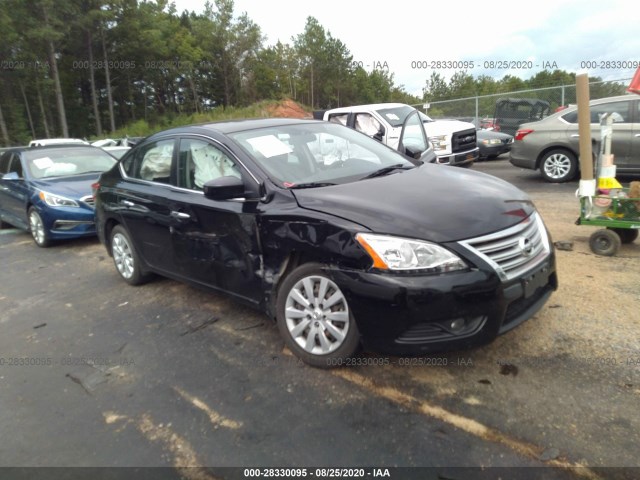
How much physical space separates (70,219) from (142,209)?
11.0ft

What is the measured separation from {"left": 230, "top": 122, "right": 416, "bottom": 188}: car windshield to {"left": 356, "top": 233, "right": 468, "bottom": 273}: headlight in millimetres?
844

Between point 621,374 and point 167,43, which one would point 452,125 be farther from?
point 167,43

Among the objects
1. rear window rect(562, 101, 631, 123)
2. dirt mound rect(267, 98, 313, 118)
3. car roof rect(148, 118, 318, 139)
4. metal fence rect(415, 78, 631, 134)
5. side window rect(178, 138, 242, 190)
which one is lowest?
side window rect(178, 138, 242, 190)

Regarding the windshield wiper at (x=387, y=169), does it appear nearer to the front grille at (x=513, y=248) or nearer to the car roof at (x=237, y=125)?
the car roof at (x=237, y=125)

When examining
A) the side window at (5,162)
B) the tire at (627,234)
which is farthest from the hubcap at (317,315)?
the side window at (5,162)

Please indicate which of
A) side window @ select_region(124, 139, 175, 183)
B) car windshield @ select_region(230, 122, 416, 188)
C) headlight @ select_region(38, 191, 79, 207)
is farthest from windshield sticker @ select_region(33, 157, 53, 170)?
car windshield @ select_region(230, 122, 416, 188)

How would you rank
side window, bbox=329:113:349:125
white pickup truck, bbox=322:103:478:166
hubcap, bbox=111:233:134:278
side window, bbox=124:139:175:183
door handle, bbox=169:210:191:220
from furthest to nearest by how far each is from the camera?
side window, bbox=329:113:349:125 → white pickup truck, bbox=322:103:478:166 → hubcap, bbox=111:233:134:278 → side window, bbox=124:139:175:183 → door handle, bbox=169:210:191:220

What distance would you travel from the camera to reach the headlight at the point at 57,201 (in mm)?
6988

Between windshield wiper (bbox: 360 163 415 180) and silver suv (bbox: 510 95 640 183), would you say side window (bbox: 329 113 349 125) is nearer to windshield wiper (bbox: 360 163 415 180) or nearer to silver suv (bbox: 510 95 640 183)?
silver suv (bbox: 510 95 640 183)

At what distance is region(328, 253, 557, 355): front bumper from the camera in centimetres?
255

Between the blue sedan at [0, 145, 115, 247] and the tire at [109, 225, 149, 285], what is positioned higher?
the blue sedan at [0, 145, 115, 247]

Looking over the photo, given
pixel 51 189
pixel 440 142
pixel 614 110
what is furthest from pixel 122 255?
pixel 614 110

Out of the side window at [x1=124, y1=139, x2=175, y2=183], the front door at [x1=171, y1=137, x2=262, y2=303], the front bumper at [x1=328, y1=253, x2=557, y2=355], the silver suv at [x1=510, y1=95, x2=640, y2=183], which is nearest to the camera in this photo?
the front bumper at [x1=328, y1=253, x2=557, y2=355]

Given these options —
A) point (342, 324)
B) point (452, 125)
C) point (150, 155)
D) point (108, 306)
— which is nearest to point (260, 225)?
point (342, 324)
